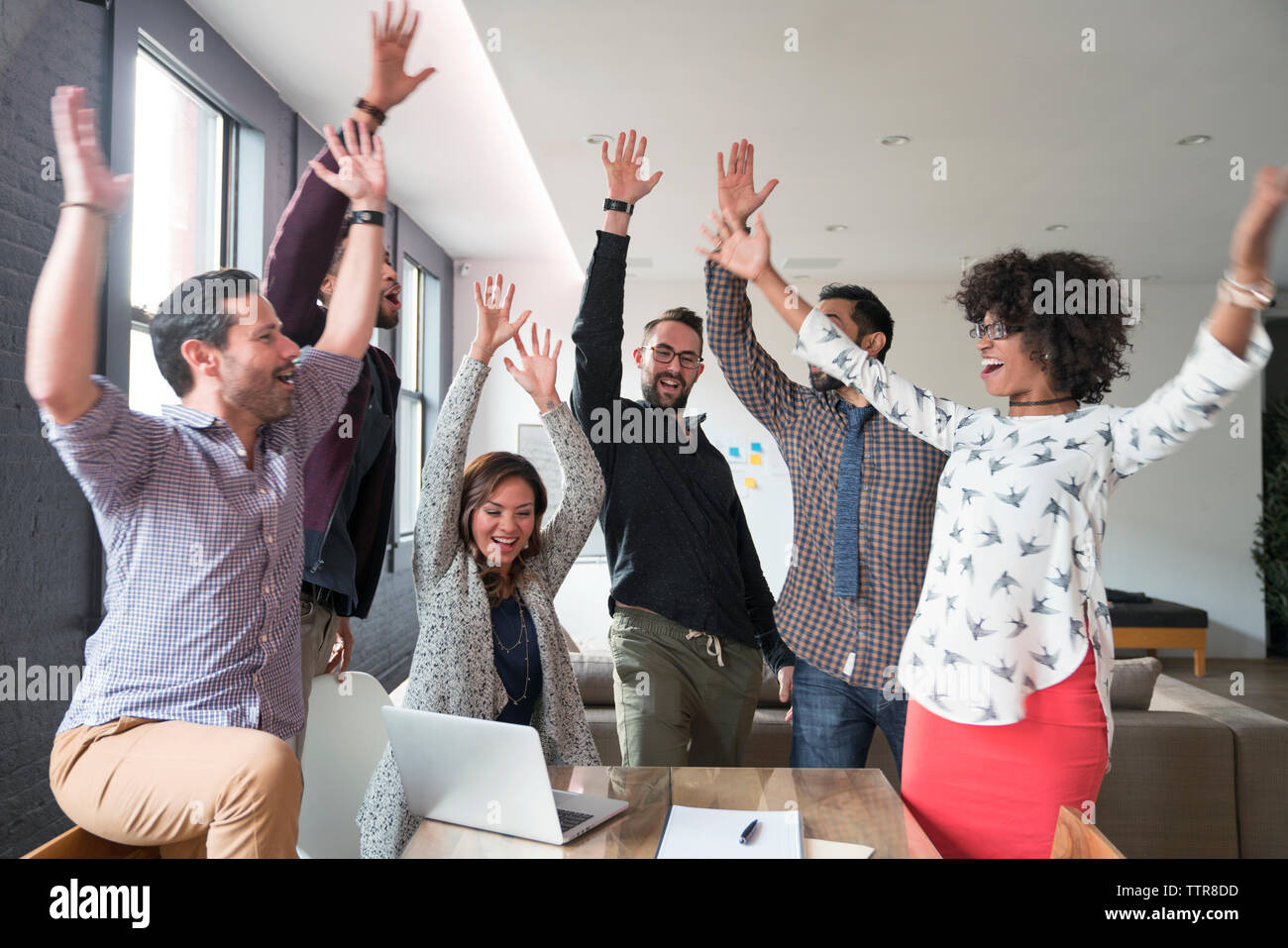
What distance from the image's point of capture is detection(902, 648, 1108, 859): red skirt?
1.41 meters

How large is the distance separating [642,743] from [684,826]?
0.64m

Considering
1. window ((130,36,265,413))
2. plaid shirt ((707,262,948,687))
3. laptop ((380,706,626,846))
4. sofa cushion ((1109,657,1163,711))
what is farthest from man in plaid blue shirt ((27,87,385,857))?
sofa cushion ((1109,657,1163,711))

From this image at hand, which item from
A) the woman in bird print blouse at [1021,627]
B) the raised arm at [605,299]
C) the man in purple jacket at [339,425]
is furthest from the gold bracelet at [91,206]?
the woman in bird print blouse at [1021,627]

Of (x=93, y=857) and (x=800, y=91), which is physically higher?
(x=800, y=91)

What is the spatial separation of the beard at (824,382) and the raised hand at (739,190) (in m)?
0.38

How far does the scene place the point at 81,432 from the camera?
1.07 metres

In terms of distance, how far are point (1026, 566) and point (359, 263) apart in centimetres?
114

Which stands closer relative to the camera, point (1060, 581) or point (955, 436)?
point (1060, 581)

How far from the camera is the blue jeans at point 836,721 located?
5.96ft

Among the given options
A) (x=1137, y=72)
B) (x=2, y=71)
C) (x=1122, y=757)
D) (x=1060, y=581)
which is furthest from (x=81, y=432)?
(x=1137, y=72)

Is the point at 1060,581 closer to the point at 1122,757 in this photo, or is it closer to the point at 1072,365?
the point at 1072,365

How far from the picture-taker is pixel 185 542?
3.88ft

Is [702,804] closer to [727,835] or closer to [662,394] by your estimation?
[727,835]

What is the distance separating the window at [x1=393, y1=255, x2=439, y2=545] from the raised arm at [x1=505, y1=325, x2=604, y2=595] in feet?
14.9
